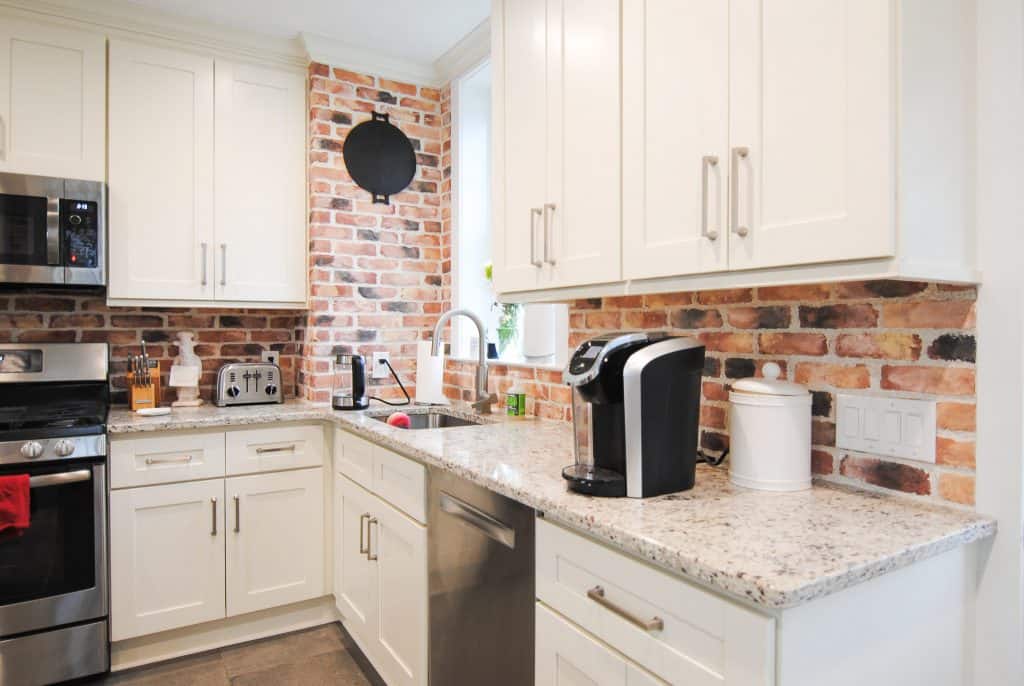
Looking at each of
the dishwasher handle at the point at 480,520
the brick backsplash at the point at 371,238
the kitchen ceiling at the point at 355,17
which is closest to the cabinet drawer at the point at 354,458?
the brick backsplash at the point at 371,238

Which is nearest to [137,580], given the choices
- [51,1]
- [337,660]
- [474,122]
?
[337,660]

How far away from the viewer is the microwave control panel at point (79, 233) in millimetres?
2369

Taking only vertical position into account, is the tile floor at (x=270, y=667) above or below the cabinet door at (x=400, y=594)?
below

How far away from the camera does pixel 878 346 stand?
4.19ft

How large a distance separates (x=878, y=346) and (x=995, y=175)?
0.37m

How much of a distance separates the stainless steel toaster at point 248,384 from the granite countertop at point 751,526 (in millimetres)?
1546

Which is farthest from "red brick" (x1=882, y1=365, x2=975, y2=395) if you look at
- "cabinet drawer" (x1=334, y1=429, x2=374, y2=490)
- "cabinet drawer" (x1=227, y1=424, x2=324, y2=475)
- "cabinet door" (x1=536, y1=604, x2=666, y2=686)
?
"cabinet drawer" (x1=227, y1=424, x2=324, y2=475)

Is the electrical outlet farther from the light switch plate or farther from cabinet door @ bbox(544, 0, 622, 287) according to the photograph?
the light switch plate

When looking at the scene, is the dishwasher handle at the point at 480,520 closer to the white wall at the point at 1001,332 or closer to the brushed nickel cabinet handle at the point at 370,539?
the brushed nickel cabinet handle at the point at 370,539

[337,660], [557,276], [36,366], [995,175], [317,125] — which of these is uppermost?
[317,125]

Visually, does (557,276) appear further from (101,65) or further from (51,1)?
(51,1)

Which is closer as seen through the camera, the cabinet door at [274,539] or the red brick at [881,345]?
the red brick at [881,345]

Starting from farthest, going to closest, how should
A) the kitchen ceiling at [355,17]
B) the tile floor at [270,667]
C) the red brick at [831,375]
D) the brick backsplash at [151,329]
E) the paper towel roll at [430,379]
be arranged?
the paper towel roll at [430,379] < the brick backsplash at [151,329] < the kitchen ceiling at [355,17] < the tile floor at [270,667] < the red brick at [831,375]

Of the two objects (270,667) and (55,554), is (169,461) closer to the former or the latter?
(55,554)
